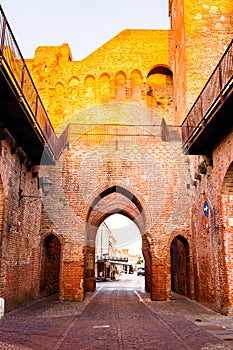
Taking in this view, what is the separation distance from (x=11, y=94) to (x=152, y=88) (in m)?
14.8

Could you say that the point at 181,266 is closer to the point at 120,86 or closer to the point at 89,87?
the point at 120,86

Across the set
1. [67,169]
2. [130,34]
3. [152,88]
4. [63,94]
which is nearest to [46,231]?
[67,169]

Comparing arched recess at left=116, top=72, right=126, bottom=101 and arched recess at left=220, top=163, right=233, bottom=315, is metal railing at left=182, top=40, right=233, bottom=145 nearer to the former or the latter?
arched recess at left=220, top=163, right=233, bottom=315

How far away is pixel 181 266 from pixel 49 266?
236 inches

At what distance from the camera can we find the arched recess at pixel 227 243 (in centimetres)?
982

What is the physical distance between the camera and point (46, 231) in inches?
588

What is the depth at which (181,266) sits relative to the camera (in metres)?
16.6

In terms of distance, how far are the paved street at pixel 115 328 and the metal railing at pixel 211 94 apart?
5174 millimetres

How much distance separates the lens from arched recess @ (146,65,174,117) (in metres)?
21.2

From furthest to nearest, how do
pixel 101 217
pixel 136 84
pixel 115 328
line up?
pixel 136 84
pixel 101 217
pixel 115 328

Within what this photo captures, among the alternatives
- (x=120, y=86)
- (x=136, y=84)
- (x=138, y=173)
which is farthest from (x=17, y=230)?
(x=136, y=84)

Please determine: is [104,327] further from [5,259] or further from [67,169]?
[67,169]

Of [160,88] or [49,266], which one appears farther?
[160,88]

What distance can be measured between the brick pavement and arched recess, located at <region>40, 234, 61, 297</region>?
107 inches
